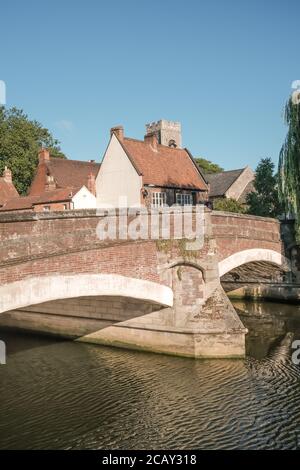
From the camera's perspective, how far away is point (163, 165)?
3181 centimetres

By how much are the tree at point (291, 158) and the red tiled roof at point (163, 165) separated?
36.4 ft

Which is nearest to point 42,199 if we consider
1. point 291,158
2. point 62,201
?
point 62,201

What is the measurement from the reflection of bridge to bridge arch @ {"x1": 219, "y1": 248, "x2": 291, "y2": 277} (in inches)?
1.8

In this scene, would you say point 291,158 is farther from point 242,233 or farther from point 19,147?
point 19,147

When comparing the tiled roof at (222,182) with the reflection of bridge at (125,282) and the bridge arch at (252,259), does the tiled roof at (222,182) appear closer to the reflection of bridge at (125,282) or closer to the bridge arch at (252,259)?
the bridge arch at (252,259)

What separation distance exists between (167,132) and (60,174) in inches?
516

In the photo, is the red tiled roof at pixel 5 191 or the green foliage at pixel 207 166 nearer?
the red tiled roof at pixel 5 191

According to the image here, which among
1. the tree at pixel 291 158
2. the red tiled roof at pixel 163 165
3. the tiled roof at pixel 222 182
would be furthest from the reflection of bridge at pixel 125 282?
the tiled roof at pixel 222 182

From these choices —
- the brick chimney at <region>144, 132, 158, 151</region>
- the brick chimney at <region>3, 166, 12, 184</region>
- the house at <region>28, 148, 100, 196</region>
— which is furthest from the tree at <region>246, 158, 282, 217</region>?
the brick chimney at <region>3, 166, 12, 184</region>

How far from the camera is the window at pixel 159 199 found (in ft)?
98.0

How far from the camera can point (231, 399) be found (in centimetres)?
1159

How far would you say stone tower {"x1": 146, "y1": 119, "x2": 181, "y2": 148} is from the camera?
→ 150 feet

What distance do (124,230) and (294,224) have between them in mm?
12311

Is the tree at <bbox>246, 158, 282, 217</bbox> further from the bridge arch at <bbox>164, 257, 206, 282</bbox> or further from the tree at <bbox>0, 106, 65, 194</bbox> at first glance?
the tree at <bbox>0, 106, 65, 194</bbox>
